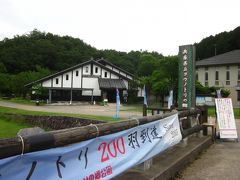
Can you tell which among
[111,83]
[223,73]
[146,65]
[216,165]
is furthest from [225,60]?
[216,165]

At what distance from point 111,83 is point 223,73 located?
1539cm

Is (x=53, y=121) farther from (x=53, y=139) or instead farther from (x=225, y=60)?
(x=225, y=60)

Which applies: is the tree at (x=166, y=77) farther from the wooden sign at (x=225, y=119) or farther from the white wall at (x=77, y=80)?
the wooden sign at (x=225, y=119)

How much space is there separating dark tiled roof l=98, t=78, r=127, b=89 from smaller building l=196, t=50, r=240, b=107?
11422 mm

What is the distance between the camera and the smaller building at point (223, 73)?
37.7 meters

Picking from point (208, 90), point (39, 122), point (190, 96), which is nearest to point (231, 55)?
point (208, 90)

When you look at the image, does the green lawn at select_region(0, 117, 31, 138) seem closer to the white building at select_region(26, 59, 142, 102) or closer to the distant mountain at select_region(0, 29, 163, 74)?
the white building at select_region(26, 59, 142, 102)

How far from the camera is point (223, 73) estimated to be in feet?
128

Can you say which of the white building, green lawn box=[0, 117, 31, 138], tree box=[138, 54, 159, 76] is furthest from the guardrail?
tree box=[138, 54, 159, 76]

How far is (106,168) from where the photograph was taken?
318 cm

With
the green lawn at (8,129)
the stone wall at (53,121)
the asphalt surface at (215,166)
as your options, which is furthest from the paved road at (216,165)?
the stone wall at (53,121)

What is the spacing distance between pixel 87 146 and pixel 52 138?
1.81 feet

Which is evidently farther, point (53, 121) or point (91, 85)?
point (91, 85)

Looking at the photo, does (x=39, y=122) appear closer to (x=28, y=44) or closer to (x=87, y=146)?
(x=87, y=146)
